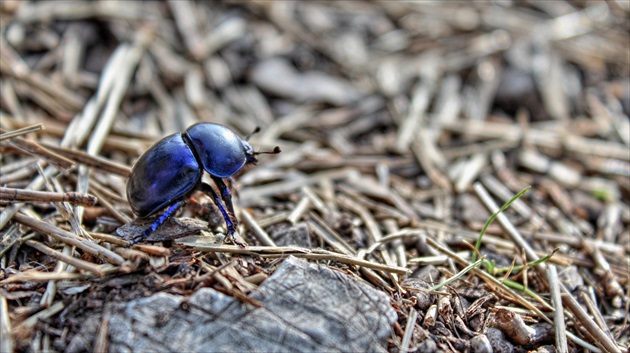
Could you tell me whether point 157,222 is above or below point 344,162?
above

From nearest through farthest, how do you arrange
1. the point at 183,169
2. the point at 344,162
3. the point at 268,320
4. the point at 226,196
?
1. the point at 268,320
2. the point at 183,169
3. the point at 226,196
4. the point at 344,162

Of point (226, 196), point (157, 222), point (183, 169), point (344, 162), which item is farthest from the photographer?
point (344, 162)

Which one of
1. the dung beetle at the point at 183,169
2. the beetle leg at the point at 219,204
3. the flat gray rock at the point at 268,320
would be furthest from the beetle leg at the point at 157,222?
the flat gray rock at the point at 268,320

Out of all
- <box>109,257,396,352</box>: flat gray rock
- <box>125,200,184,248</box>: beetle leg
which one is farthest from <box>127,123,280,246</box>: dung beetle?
<box>109,257,396,352</box>: flat gray rock

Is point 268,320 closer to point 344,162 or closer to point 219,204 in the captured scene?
point 219,204

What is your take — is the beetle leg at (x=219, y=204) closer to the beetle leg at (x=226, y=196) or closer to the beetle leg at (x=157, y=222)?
the beetle leg at (x=226, y=196)

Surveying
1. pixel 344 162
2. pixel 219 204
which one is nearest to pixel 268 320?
pixel 219 204
